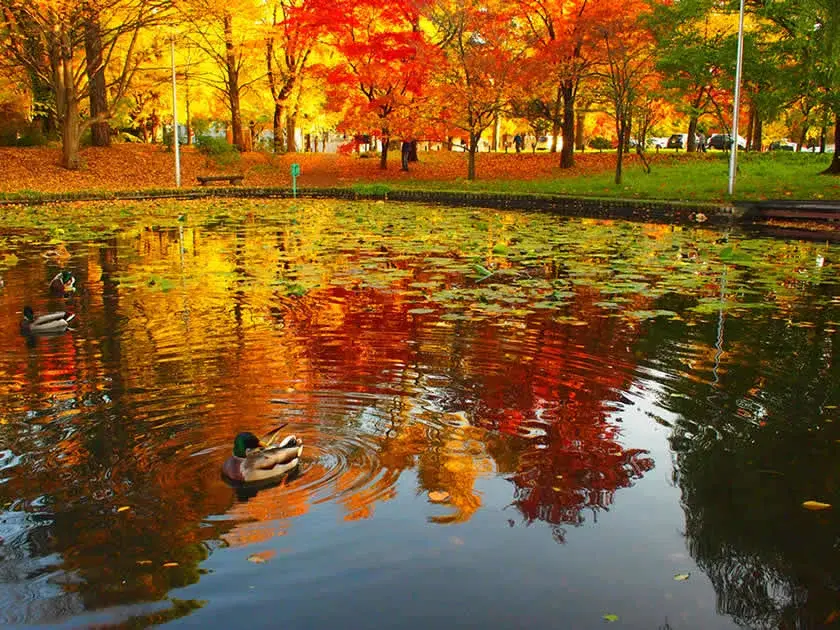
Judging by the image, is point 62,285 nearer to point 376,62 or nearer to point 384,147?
point 376,62

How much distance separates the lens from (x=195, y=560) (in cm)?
401

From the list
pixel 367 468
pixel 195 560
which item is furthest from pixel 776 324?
pixel 195 560

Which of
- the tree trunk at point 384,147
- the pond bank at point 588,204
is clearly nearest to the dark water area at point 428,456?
the pond bank at point 588,204

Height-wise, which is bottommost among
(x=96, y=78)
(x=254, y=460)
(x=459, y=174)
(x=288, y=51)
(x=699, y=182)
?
(x=254, y=460)

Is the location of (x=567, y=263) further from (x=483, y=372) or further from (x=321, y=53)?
(x=321, y=53)

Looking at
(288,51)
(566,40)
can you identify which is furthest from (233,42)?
(566,40)

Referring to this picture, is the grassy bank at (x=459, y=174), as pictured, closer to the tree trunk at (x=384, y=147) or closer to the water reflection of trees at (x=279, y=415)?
the tree trunk at (x=384, y=147)

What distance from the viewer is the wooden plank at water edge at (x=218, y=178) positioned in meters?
32.9

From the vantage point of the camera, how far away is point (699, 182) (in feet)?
90.3

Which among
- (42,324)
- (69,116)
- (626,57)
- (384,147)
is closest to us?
(42,324)

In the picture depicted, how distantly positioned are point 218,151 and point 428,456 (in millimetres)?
35027

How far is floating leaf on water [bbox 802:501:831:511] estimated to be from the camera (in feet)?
14.9

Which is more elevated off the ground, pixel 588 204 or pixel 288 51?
pixel 288 51

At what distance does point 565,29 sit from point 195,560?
31.7m
